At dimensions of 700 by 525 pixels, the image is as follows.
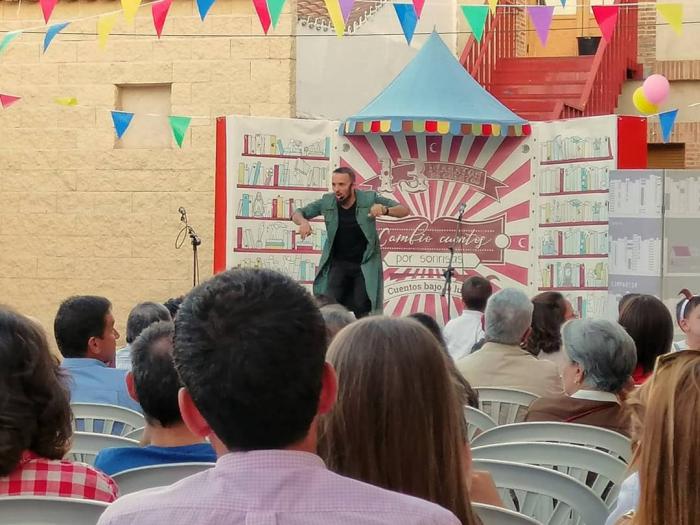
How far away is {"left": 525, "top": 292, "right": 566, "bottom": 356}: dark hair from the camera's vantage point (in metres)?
6.07

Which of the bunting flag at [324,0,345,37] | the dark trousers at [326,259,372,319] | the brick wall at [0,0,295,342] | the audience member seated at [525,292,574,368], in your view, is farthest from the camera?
the brick wall at [0,0,295,342]

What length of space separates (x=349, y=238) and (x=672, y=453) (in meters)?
7.48

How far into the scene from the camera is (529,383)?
17.0 ft

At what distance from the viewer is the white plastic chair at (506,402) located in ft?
15.6

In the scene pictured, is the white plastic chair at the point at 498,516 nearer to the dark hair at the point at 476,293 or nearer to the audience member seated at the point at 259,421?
the audience member seated at the point at 259,421

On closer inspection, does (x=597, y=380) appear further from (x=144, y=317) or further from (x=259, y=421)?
(x=259, y=421)

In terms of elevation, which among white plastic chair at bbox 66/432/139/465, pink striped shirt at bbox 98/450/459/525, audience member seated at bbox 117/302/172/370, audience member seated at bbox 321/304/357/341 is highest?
pink striped shirt at bbox 98/450/459/525

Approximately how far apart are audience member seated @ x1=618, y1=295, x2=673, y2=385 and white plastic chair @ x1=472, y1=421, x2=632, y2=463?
1.36m

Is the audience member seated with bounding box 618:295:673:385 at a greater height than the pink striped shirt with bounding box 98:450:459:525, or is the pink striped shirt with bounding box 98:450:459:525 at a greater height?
the pink striped shirt with bounding box 98:450:459:525

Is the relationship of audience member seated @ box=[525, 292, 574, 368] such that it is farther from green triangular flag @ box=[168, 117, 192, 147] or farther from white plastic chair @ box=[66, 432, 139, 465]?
green triangular flag @ box=[168, 117, 192, 147]

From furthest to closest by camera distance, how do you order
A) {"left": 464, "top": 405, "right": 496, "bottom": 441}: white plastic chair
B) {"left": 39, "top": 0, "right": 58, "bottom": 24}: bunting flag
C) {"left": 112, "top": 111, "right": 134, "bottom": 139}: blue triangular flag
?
{"left": 112, "top": 111, "right": 134, "bottom": 139}: blue triangular flag, {"left": 39, "top": 0, "right": 58, "bottom": 24}: bunting flag, {"left": 464, "top": 405, "right": 496, "bottom": 441}: white plastic chair

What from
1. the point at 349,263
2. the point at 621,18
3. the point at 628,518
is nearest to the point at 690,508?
the point at 628,518

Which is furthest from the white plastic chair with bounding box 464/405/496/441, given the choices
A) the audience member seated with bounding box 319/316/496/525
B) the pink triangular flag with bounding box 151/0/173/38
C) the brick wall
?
the brick wall

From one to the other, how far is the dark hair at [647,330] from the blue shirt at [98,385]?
198 cm
